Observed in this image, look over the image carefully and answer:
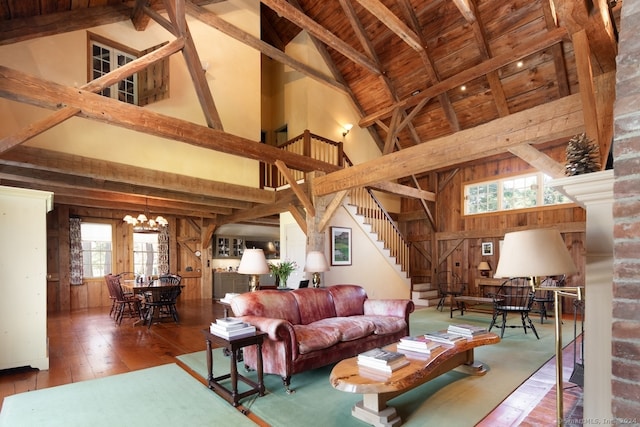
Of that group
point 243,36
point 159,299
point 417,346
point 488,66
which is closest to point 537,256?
point 417,346

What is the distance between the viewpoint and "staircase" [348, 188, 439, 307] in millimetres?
7637

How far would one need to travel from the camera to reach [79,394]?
9.95 feet


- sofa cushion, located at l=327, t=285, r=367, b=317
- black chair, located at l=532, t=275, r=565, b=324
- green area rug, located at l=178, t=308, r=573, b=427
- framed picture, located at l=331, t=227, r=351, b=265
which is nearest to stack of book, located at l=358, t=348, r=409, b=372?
green area rug, located at l=178, t=308, r=573, b=427

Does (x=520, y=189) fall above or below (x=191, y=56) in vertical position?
below

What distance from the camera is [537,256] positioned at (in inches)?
68.5

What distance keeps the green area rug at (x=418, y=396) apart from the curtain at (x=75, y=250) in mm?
5769

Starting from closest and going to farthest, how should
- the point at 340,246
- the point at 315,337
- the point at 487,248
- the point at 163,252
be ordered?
the point at 315,337
the point at 340,246
the point at 487,248
the point at 163,252

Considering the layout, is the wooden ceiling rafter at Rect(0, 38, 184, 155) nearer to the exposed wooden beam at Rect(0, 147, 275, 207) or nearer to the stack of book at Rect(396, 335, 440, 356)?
the exposed wooden beam at Rect(0, 147, 275, 207)

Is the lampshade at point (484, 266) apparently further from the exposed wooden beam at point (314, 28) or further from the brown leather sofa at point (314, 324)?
the exposed wooden beam at point (314, 28)

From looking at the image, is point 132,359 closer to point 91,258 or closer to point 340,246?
point 340,246

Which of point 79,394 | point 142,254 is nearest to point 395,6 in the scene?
point 79,394

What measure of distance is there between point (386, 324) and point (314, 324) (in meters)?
0.91

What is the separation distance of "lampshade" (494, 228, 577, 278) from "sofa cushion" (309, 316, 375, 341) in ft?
6.94

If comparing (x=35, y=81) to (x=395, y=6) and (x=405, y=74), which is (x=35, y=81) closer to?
(x=395, y=6)
